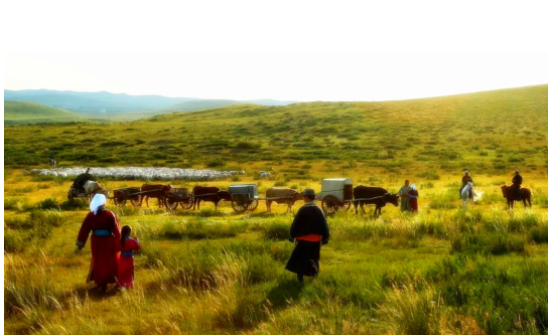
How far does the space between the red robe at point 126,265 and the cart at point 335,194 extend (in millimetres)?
10638

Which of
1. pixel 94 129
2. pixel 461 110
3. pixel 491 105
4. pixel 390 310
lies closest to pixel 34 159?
pixel 94 129

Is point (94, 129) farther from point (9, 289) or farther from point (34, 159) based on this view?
point (9, 289)

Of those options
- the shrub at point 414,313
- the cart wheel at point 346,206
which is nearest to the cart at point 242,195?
the cart wheel at point 346,206

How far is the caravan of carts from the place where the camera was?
1825cm

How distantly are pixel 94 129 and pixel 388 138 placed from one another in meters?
55.5

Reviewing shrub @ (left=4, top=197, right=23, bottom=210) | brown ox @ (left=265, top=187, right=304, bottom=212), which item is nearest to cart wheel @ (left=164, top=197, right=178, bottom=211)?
brown ox @ (left=265, top=187, right=304, bottom=212)

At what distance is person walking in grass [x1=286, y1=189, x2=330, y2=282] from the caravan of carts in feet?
31.5

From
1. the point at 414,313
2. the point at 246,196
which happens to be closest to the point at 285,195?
the point at 246,196

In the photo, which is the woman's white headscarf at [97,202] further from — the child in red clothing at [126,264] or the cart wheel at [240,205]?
the cart wheel at [240,205]

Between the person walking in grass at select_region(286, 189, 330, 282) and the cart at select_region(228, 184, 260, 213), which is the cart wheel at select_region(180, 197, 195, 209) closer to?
the cart at select_region(228, 184, 260, 213)

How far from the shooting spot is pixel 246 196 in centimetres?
1922

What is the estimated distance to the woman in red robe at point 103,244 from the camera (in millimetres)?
8359

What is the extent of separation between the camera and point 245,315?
21.8 ft

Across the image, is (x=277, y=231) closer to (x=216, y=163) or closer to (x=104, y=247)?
(x=104, y=247)
